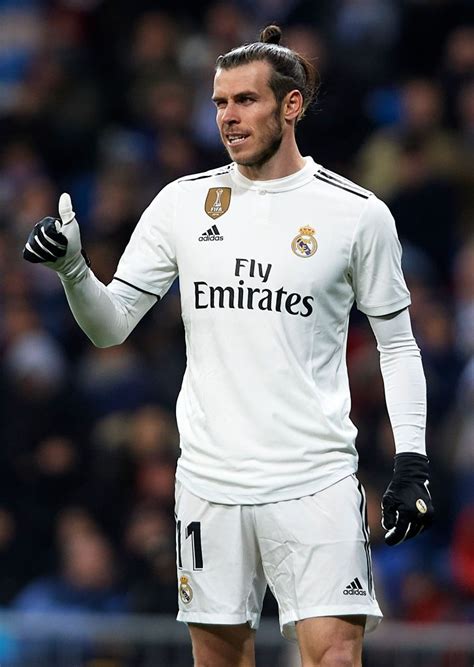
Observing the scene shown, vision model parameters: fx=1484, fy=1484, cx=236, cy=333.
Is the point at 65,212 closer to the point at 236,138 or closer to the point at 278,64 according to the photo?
the point at 236,138

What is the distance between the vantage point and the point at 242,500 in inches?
169

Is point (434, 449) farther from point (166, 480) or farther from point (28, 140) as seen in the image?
point (28, 140)

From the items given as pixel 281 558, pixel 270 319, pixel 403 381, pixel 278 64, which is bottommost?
pixel 281 558

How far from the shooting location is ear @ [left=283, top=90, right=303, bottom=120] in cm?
448

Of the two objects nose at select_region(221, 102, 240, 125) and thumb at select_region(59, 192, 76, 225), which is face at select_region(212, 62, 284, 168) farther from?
thumb at select_region(59, 192, 76, 225)

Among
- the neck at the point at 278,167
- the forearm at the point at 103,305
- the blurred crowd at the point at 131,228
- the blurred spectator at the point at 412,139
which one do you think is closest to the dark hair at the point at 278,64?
the neck at the point at 278,167

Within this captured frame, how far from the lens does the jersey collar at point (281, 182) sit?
14.6 feet

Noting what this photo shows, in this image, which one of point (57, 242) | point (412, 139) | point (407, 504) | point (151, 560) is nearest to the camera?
point (57, 242)

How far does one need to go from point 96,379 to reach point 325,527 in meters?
4.32

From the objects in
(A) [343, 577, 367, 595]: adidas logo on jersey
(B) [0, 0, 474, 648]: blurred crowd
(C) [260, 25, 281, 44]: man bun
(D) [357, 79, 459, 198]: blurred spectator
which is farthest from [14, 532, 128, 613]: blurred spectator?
(C) [260, 25, 281, 44]: man bun

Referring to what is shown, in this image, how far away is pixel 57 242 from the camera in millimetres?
4117

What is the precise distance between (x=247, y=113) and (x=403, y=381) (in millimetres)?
918

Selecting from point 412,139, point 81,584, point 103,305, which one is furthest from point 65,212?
point 412,139

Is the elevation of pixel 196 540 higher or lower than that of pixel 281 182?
lower
